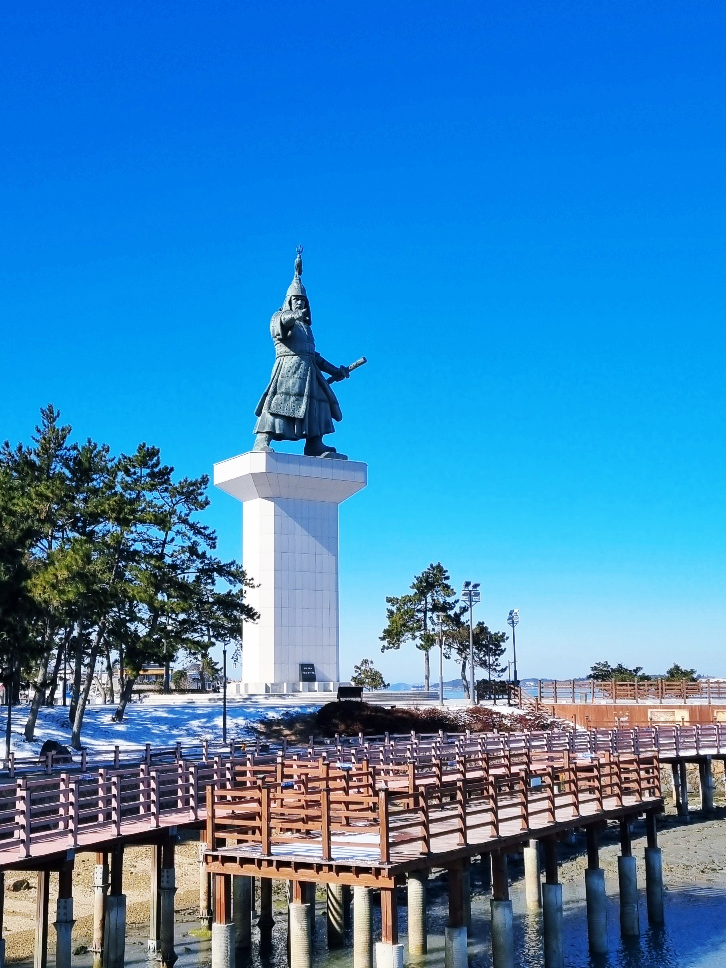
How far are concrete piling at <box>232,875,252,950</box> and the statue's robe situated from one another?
3794 cm

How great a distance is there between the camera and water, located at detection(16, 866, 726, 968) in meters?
24.9

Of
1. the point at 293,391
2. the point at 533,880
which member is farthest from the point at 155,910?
the point at 293,391

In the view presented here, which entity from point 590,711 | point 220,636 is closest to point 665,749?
point 590,711

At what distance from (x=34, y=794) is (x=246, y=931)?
7.33m

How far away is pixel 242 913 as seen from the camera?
25.9m

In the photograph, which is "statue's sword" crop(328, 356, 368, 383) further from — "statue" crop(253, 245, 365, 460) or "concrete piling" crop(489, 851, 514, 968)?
"concrete piling" crop(489, 851, 514, 968)

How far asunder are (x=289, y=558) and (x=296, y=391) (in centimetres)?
931

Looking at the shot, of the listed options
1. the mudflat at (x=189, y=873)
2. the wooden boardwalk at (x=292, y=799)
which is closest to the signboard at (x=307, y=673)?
the mudflat at (x=189, y=873)

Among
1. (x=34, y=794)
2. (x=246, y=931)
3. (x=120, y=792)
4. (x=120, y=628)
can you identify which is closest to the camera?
(x=34, y=794)

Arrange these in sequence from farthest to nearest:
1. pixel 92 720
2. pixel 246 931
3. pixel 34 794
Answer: pixel 92 720, pixel 246 931, pixel 34 794

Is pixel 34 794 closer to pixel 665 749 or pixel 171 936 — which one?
pixel 171 936

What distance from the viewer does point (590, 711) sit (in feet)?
196

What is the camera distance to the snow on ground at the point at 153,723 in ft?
160

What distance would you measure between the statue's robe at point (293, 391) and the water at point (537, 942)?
34305 millimetres
